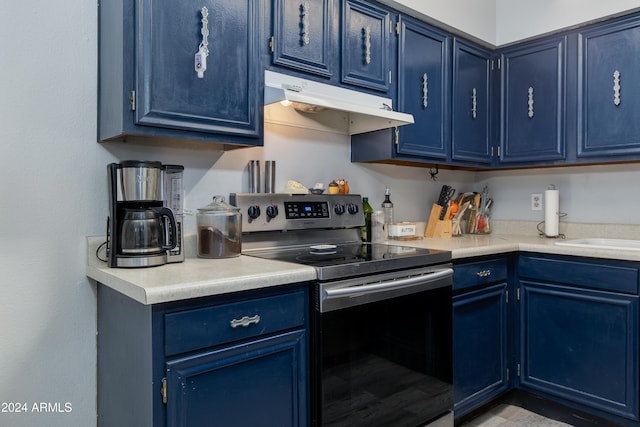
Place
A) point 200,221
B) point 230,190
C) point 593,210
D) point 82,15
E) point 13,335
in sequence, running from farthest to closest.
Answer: point 593,210, point 230,190, point 200,221, point 82,15, point 13,335

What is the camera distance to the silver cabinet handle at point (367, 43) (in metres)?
2.06

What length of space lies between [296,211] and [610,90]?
1808 millimetres

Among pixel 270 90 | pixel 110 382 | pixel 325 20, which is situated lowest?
pixel 110 382

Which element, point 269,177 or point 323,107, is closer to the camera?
point 323,107

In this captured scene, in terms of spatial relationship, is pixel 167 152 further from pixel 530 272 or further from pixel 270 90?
pixel 530 272

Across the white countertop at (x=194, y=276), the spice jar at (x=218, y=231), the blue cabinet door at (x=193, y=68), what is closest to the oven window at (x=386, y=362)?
the white countertop at (x=194, y=276)

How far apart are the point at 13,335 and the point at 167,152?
813 mm

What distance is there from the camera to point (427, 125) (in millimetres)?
2363

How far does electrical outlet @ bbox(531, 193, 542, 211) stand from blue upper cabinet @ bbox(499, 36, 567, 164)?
33 centimetres

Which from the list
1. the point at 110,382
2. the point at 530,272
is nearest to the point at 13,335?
the point at 110,382

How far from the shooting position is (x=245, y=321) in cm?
125

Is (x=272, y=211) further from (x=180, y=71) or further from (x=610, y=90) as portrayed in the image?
(x=610, y=90)

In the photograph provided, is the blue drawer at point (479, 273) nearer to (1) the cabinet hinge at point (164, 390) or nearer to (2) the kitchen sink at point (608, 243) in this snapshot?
(2) the kitchen sink at point (608, 243)

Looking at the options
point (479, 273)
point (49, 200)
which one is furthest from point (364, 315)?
point (49, 200)
